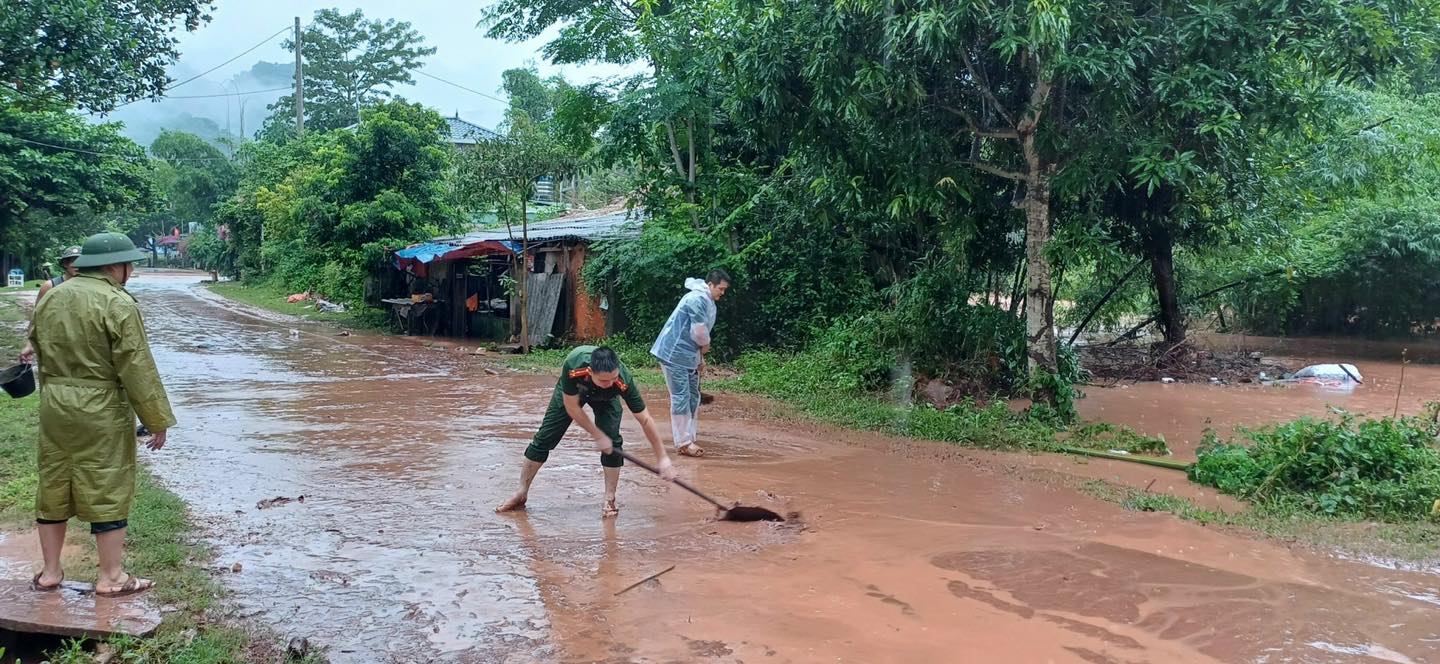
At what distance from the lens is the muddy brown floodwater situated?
4.10m

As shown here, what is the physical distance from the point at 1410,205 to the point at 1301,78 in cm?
1060

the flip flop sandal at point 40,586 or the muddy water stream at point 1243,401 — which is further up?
the muddy water stream at point 1243,401

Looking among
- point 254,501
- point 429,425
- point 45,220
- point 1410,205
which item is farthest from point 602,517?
point 45,220

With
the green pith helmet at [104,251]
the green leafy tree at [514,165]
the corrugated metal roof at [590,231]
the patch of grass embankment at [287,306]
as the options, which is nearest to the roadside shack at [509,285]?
the corrugated metal roof at [590,231]

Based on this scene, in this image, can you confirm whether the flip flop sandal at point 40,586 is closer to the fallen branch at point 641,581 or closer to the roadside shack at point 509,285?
the fallen branch at point 641,581

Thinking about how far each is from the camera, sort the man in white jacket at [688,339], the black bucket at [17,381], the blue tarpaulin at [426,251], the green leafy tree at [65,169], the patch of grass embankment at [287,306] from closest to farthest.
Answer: the black bucket at [17,381], the man in white jacket at [688,339], the green leafy tree at [65,169], the blue tarpaulin at [426,251], the patch of grass embankment at [287,306]

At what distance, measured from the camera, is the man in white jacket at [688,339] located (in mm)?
7652

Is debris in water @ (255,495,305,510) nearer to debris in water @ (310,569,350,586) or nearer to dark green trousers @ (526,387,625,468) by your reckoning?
debris in water @ (310,569,350,586)

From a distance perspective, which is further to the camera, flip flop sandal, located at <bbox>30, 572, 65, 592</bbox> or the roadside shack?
the roadside shack

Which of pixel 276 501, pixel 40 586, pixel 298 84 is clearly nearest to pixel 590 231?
pixel 276 501

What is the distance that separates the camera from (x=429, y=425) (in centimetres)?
930

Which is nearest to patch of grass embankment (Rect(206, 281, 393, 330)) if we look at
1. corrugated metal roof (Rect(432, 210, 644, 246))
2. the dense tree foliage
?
the dense tree foliage

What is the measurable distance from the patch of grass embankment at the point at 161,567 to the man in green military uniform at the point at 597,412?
6.03 ft

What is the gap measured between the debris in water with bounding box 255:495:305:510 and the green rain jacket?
1.91m
